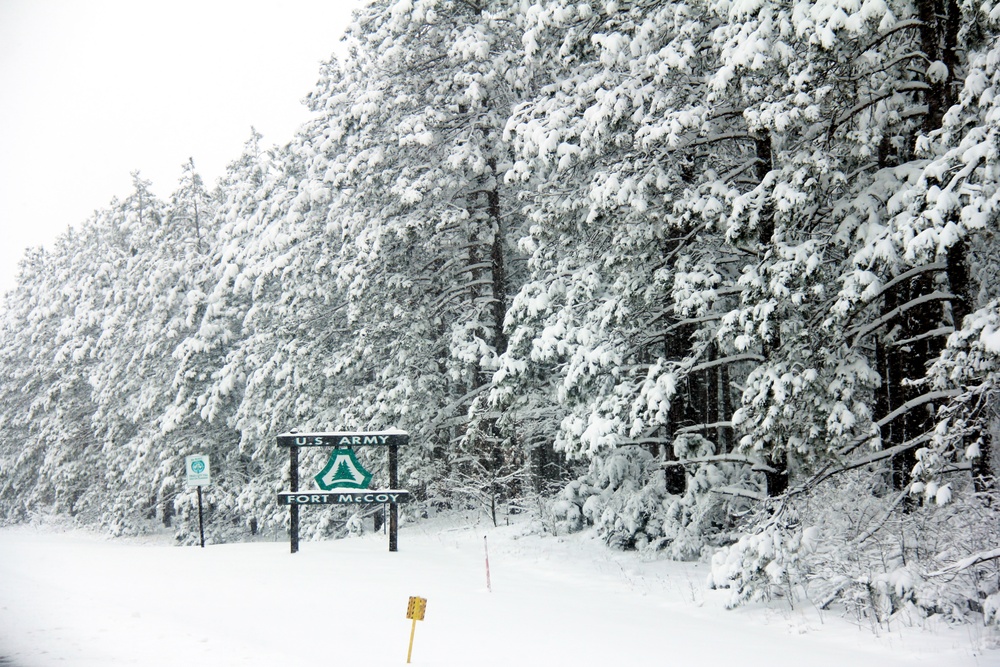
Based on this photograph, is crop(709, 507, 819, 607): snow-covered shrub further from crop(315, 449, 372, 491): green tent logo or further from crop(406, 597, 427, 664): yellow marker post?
crop(315, 449, 372, 491): green tent logo

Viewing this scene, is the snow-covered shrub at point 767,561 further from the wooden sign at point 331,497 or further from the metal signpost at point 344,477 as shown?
the wooden sign at point 331,497

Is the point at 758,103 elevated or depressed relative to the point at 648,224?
elevated

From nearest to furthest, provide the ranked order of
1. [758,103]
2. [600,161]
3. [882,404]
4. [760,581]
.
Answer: [760,581] < [758,103] < [600,161] < [882,404]

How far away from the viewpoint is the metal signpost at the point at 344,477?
14.8 m

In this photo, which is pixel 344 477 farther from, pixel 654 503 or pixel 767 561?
pixel 767 561

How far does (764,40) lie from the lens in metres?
10.1

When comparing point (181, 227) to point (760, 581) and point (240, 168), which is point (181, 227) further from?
point (760, 581)

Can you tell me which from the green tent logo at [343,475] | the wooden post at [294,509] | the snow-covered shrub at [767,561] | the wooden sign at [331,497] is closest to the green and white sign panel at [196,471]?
the wooden post at [294,509]

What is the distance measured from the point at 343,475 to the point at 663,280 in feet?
23.4

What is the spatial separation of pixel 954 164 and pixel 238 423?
2196 cm


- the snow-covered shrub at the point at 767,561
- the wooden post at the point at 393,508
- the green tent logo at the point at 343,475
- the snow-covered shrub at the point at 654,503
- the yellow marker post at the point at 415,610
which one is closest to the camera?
the yellow marker post at the point at 415,610

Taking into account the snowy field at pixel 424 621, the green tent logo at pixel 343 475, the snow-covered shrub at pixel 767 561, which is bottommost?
the snowy field at pixel 424 621

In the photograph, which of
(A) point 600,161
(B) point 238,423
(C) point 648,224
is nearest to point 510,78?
(A) point 600,161

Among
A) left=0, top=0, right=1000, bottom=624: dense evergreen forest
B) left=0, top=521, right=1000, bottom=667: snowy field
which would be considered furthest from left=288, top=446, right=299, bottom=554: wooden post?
left=0, top=0, right=1000, bottom=624: dense evergreen forest
